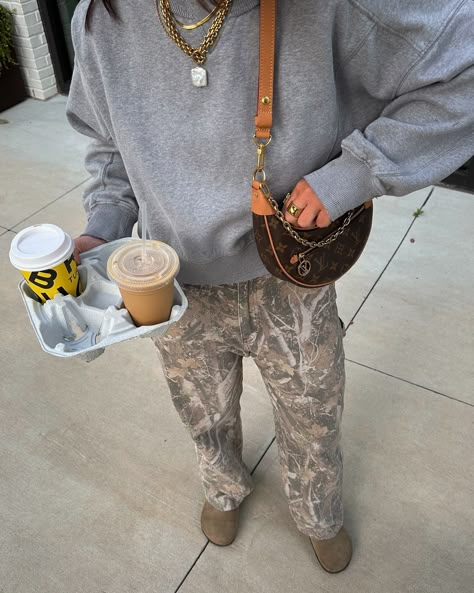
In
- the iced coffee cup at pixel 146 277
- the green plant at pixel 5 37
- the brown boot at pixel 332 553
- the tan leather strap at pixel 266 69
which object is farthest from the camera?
the green plant at pixel 5 37

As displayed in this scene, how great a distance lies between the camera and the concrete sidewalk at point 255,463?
1.79 meters

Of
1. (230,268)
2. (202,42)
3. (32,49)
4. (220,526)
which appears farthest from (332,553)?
(32,49)

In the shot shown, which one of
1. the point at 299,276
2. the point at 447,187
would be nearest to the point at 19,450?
the point at 299,276

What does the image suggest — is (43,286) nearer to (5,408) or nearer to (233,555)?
(233,555)

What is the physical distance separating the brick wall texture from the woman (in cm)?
370

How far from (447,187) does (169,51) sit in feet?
8.93

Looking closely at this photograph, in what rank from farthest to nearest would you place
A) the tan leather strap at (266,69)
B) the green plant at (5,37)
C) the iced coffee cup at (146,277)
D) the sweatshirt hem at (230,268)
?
the green plant at (5,37)
the sweatshirt hem at (230,268)
the iced coffee cup at (146,277)
the tan leather strap at (266,69)

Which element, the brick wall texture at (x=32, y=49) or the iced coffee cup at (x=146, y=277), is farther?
the brick wall texture at (x=32, y=49)

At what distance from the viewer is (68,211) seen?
3.41 metres

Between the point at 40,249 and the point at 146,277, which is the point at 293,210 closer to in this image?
the point at 146,277

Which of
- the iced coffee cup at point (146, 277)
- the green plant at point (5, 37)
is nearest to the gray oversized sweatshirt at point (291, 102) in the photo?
the iced coffee cup at point (146, 277)

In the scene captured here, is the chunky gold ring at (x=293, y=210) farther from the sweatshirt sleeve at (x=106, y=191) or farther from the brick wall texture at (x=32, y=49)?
the brick wall texture at (x=32, y=49)

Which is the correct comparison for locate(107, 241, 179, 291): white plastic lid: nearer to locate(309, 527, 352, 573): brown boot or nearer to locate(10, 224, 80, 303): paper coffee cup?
locate(10, 224, 80, 303): paper coffee cup

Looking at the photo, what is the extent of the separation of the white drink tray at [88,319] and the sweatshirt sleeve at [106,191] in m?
0.14
